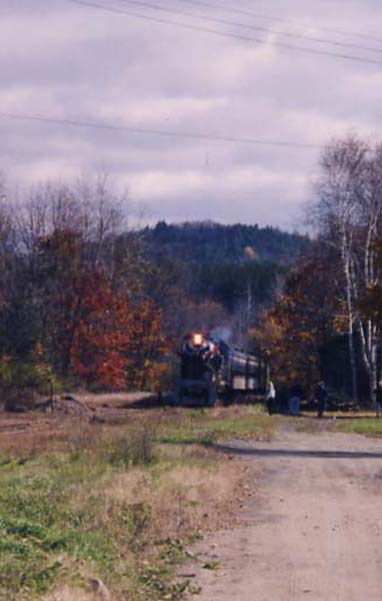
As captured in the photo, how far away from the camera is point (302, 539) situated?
16.3 meters

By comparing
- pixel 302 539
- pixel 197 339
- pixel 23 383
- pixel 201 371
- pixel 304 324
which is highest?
pixel 304 324

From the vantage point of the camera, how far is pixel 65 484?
1867cm

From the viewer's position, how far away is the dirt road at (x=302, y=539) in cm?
1310

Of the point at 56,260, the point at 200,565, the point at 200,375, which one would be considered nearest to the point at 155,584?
the point at 200,565

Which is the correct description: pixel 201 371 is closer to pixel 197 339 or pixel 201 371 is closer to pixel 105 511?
pixel 197 339

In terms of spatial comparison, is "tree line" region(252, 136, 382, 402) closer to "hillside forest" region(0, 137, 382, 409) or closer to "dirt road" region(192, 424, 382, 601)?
"hillside forest" region(0, 137, 382, 409)

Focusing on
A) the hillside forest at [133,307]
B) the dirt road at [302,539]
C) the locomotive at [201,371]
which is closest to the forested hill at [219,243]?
the hillside forest at [133,307]

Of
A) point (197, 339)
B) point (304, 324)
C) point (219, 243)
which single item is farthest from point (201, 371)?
point (219, 243)

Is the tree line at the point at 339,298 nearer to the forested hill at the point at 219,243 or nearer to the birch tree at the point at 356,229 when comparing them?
the birch tree at the point at 356,229

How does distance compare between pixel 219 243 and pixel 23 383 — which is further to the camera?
pixel 219 243

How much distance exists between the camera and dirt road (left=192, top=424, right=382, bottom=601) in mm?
13102

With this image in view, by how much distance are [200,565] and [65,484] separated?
4728 mm

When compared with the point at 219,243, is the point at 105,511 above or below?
below

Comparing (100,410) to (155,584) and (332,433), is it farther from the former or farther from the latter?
(155,584)
